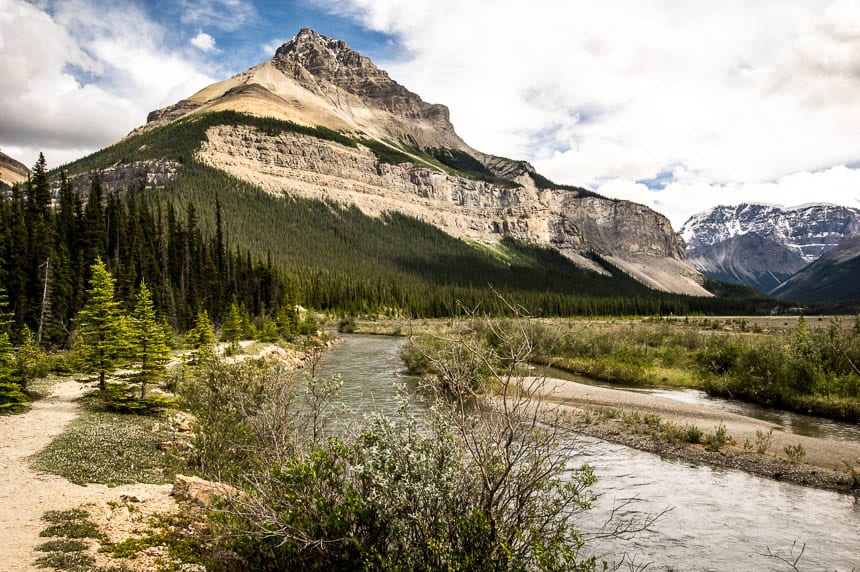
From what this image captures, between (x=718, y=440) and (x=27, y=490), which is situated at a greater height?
(x=27, y=490)

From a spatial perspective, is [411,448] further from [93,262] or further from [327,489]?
[93,262]

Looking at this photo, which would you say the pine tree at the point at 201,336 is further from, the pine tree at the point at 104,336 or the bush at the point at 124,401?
the bush at the point at 124,401

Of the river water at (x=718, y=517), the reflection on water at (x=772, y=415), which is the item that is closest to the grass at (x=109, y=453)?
the river water at (x=718, y=517)

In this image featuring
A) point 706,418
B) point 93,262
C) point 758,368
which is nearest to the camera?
point 706,418

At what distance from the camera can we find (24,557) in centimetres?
779

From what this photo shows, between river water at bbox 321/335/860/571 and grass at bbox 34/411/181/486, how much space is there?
6.35 m

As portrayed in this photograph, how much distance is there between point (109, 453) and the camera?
13.8 m

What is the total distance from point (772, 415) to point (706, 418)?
432cm

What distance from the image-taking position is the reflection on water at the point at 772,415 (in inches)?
824

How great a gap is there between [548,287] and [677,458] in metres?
185

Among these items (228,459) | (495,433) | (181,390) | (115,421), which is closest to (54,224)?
(181,390)

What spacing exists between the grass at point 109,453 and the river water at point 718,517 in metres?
6.35

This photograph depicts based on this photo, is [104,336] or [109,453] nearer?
[109,453]

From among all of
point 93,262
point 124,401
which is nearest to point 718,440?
point 124,401
